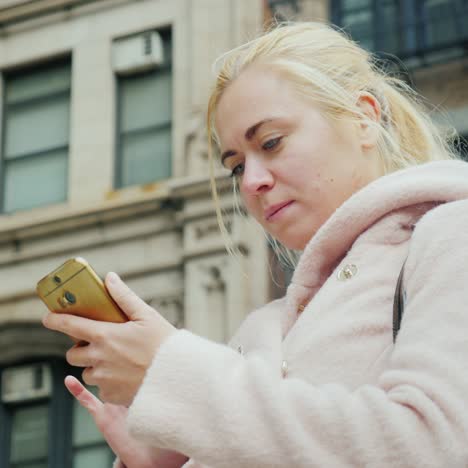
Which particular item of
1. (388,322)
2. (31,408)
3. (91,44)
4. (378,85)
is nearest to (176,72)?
(91,44)

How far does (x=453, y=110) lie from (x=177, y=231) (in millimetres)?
2717

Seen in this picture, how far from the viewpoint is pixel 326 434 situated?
1.77 m

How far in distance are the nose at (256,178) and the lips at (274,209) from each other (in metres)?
0.04

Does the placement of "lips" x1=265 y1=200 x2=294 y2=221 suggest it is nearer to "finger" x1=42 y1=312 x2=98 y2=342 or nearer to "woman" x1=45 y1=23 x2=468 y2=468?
"woman" x1=45 y1=23 x2=468 y2=468

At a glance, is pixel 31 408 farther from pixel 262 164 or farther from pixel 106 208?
pixel 262 164

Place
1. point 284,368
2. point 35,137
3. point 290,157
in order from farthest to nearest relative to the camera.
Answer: point 35,137 → point 290,157 → point 284,368

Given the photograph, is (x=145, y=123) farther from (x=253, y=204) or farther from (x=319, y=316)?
(x=319, y=316)

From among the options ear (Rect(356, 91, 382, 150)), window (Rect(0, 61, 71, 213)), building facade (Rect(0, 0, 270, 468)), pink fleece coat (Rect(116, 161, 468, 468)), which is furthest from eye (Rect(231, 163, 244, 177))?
window (Rect(0, 61, 71, 213))

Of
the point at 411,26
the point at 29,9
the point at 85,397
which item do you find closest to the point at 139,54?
the point at 29,9

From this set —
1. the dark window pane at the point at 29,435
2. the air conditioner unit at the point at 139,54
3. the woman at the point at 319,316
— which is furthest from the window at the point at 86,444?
the woman at the point at 319,316

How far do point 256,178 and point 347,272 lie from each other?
0.34 m

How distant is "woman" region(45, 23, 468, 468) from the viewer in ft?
5.81

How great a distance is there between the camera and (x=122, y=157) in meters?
11.4

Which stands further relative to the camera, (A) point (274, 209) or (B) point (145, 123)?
(B) point (145, 123)
